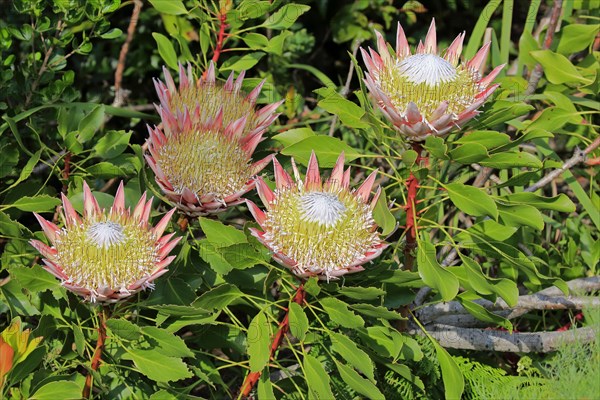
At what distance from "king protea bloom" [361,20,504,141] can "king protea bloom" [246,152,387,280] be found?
155 mm

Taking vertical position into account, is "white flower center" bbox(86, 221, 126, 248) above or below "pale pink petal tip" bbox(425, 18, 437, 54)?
below

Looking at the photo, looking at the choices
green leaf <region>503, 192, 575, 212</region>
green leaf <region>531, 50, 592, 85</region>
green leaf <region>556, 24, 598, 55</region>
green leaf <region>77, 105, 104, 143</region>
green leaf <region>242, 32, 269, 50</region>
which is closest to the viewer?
green leaf <region>503, 192, 575, 212</region>

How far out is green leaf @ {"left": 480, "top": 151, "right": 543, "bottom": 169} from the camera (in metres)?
1.86

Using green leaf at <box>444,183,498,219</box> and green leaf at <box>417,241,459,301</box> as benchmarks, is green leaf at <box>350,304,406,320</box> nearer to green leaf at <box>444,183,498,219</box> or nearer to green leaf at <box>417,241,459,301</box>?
green leaf at <box>417,241,459,301</box>

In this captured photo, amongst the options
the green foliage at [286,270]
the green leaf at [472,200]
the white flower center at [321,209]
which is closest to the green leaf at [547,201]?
the green foliage at [286,270]

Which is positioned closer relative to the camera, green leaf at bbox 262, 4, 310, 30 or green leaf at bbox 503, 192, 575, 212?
green leaf at bbox 503, 192, 575, 212

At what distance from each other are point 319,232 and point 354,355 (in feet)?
0.98

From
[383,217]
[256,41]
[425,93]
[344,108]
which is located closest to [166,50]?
[256,41]

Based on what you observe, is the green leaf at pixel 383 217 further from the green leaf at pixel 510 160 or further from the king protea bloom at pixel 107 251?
the king protea bloom at pixel 107 251

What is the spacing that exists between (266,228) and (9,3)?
177 cm

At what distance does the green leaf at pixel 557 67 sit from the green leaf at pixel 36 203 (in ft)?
4.88

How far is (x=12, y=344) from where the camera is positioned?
172 centimetres

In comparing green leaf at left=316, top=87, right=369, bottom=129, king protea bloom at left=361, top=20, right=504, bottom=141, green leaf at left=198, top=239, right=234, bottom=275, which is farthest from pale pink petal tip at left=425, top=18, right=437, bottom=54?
green leaf at left=198, top=239, right=234, bottom=275

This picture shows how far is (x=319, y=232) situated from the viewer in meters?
1.67
